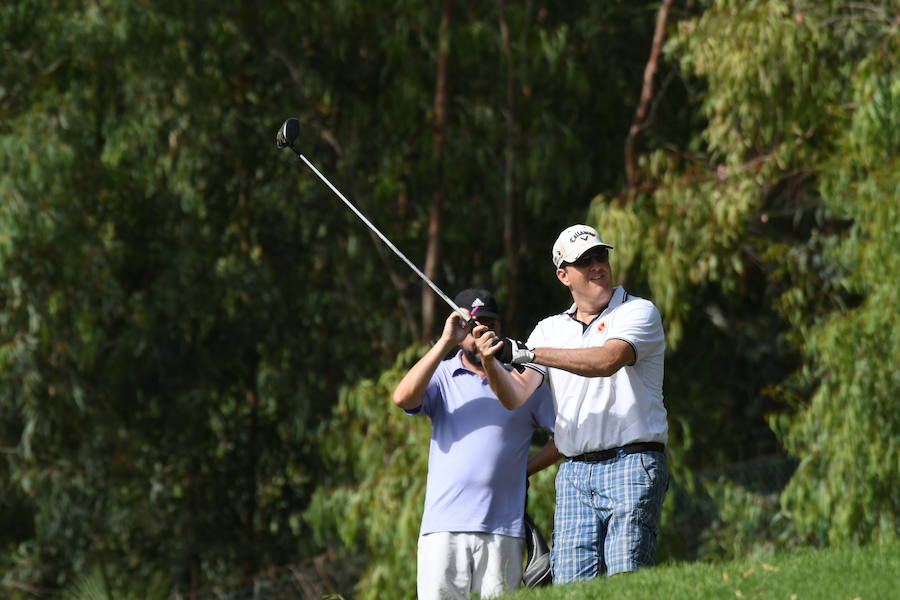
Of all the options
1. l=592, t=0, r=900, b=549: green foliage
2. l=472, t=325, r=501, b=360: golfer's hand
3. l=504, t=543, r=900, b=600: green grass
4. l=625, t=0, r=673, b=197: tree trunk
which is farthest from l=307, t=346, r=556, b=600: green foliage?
l=472, t=325, r=501, b=360: golfer's hand

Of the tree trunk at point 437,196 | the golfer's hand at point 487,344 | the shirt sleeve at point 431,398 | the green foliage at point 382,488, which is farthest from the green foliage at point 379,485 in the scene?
the golfer's hand at point 487,344

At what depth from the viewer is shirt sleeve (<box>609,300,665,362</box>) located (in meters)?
5.52

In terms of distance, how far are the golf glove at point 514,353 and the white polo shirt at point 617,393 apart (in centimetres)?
17

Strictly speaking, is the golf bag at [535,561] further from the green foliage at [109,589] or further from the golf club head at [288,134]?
the green foliage at [109,589]

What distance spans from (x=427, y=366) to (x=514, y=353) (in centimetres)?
52

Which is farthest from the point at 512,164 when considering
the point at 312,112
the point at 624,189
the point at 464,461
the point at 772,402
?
the point at 464,461

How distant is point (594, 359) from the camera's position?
5.44 metres

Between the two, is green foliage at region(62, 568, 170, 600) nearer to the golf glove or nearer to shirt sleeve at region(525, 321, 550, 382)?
shirt sleeve at region(525, 321, 550, 382)

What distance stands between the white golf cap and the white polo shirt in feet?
0.81

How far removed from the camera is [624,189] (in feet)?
38.7

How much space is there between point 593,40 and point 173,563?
20.5ft

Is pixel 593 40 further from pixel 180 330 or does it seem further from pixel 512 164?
pixel 180 330

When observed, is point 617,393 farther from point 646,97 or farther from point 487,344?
point 646,97

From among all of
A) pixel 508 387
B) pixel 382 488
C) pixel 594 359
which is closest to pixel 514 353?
pixel 594 359
